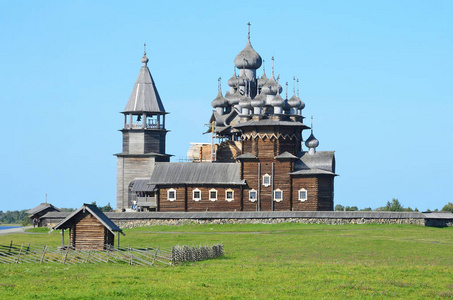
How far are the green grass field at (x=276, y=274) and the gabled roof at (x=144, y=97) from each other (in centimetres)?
3093

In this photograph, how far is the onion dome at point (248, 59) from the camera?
293 ft

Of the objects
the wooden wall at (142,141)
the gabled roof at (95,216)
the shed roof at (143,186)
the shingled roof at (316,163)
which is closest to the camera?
the gabled roof at (95,216)

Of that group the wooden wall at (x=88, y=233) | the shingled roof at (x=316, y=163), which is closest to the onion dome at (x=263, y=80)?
the shingled roof at (x=316, y=163)

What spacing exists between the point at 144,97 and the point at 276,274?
5288cm

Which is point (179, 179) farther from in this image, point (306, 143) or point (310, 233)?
point (310, 233)

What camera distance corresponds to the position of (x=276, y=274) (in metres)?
35.3

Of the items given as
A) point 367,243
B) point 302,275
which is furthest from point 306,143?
point 302,275

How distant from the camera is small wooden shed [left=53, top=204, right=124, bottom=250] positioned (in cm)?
4738

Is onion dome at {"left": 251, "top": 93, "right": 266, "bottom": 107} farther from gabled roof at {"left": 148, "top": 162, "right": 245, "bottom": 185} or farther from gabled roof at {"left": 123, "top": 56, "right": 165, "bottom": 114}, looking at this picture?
gabled roof at {"left": 123, "top": 56, "right": 165, "bottom": 114}

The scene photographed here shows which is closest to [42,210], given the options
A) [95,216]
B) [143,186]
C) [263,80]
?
[143,186]

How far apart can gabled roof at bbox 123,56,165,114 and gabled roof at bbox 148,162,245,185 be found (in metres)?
9.02

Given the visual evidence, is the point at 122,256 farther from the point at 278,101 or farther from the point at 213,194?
the point at 278,101

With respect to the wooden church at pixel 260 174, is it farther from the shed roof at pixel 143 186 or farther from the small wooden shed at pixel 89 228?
the small wooden shed at pixel 89 228

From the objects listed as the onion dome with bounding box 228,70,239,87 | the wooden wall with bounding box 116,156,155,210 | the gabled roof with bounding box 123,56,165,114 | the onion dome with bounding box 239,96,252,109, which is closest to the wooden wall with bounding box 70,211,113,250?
the onion dome with bounding box 239,96,252,109
